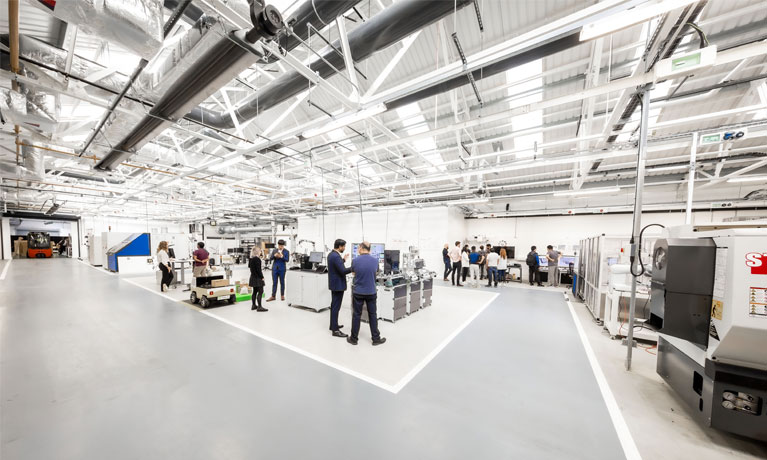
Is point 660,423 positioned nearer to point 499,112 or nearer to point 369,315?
point 369,315

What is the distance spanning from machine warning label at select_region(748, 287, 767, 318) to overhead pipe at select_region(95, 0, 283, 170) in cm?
385

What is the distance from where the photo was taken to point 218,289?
532cm

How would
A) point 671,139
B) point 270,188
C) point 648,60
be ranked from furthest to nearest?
point 270,188, point 671,139, point 648,60

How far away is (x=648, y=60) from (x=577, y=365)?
3.45 m

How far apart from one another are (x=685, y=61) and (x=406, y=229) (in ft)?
31.5

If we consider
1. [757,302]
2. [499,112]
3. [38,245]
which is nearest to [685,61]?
[499,112]

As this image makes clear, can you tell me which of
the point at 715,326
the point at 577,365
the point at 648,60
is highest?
the point at 648,60

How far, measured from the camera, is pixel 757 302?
1.71m

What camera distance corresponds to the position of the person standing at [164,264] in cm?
657

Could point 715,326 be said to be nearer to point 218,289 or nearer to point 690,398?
point 690,398

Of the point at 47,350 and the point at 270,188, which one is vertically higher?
the point at 270,188

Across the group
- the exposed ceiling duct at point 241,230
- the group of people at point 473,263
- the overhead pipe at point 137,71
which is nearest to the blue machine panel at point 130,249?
the exposed ceiling duct at point 241,230

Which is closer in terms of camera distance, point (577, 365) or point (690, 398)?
point (690, 398)

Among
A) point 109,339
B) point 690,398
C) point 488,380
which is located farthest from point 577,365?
point 109,339
